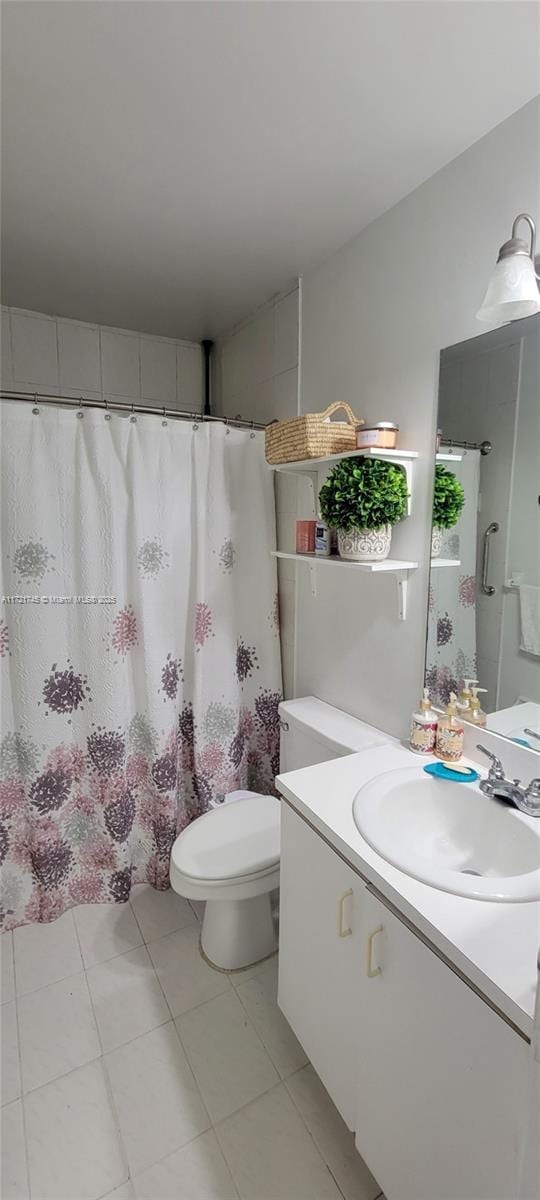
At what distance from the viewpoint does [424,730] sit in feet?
4.24

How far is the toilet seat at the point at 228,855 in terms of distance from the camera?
141 centimetres

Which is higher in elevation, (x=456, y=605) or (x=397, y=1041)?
(x=456, y=605)

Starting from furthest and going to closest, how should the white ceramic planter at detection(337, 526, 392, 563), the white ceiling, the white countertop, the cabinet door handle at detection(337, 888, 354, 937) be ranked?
the white ceramic planter at detection(337, 526, 392, 563) → the cabinet door handle at detection(337, 888, 354, 937) → the white ceiling → the white countertop

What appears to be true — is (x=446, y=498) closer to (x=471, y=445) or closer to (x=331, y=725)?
(x=471, y=445)

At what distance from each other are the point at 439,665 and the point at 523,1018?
79 cm

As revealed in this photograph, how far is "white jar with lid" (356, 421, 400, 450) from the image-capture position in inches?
50.5

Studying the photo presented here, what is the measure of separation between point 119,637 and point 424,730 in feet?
3.29

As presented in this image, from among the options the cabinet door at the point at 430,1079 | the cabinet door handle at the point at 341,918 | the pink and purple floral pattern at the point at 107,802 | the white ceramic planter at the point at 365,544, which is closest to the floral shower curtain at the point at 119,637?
the pink and purple floral pattern at the point at 107,802

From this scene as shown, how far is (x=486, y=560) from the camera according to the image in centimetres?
117

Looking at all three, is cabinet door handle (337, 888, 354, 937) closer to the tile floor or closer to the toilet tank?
the toilet tank

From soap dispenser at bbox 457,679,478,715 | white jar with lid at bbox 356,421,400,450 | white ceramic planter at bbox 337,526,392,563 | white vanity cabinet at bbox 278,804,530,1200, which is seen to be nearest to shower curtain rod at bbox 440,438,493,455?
white jar with lid at bbox 356,421,400,450

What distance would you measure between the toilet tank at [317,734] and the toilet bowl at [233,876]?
0.20 meters

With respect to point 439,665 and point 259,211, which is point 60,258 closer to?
point 259,211

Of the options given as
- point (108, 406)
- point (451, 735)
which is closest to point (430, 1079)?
point (451, 735)
